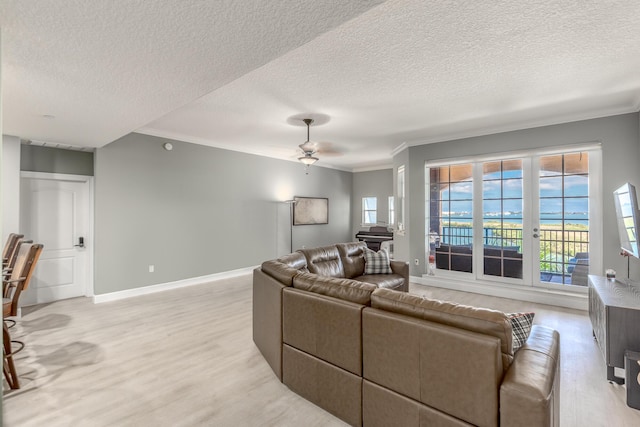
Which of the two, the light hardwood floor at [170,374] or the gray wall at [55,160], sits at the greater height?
the gray wall at [55,160]

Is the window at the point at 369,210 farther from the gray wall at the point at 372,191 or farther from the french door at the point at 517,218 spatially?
the french door at the point at 517,218

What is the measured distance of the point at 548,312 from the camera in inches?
163

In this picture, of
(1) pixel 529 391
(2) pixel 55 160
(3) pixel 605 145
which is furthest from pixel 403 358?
(2) pixel 55 160

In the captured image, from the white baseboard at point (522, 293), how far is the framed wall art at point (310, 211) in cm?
341

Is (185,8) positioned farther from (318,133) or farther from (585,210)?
(585,210)

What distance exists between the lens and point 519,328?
5.37ft

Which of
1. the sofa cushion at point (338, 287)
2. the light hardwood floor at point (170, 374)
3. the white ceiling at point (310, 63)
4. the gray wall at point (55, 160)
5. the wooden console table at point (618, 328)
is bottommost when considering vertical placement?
the light hardwood floor at point (170, 374)

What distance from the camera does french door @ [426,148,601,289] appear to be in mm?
4371

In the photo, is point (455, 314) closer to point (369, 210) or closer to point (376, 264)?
point (376, 264)

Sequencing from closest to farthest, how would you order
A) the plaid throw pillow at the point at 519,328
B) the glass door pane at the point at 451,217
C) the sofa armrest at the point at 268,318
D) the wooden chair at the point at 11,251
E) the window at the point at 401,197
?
the plaid throw pillow at the point at 519,328
the sofa armrest at the point at 268,318
the wooden chair at the point at 11,251
the glass door pane at the point at 451,217
the window at the point at 401,197

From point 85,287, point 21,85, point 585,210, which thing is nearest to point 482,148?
point 585,210

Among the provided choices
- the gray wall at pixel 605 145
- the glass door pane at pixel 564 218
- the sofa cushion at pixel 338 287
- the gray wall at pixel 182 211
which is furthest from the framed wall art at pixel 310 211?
the sofa cushion at pixel 338 287

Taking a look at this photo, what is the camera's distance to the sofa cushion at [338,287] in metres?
1.95

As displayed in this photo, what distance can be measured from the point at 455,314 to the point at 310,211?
21.4ft
